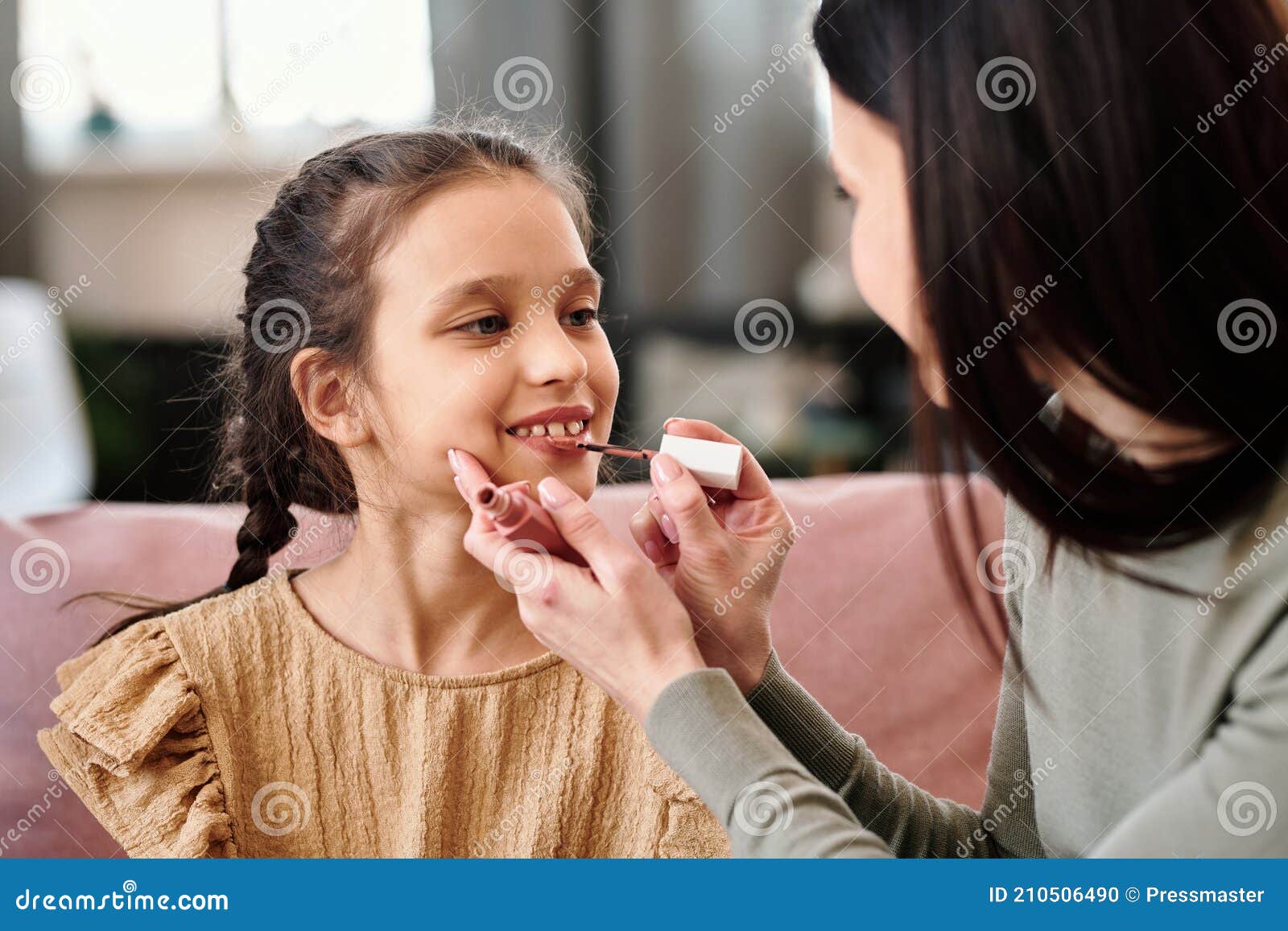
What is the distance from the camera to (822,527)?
1.33 meters

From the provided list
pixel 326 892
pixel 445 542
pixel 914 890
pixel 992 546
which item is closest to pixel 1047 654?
pixel 992 546

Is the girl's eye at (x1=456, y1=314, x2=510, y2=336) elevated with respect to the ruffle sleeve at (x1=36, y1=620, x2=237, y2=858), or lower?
elevated

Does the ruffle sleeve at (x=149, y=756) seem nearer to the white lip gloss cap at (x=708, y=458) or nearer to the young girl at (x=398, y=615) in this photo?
the young girl at (x=398, y=615)

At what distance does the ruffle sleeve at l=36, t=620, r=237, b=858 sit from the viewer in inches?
39.6

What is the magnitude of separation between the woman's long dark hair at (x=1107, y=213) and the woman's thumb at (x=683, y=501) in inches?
9.9

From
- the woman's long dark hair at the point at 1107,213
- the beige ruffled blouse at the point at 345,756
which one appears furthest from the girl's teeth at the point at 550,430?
the woman's long dark hair at the point at 1107,213

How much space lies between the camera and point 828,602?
1294 mm

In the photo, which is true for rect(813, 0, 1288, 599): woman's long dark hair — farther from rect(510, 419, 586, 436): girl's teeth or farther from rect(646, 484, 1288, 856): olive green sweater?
rect(510, 419, 586, 436): girl's teeth

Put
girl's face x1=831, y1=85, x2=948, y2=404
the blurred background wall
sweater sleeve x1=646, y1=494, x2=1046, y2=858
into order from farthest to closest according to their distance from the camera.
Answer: the blurred background wall → girl's face x1=831, y1=85, x2=948, y2=404 → sweater sleeve x1=646, y1=494, x2=1046, y2=858

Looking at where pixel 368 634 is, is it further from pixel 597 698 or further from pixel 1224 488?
pixel 1224 488

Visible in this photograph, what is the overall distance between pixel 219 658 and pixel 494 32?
674mm

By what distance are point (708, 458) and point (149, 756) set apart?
1.92 ft

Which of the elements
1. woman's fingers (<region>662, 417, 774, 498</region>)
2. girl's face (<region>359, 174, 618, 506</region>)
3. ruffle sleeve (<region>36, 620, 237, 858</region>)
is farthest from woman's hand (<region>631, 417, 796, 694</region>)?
ruffle sleeve (<region>36, 620, 237, 858</region>)

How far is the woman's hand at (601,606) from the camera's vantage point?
0.88m
